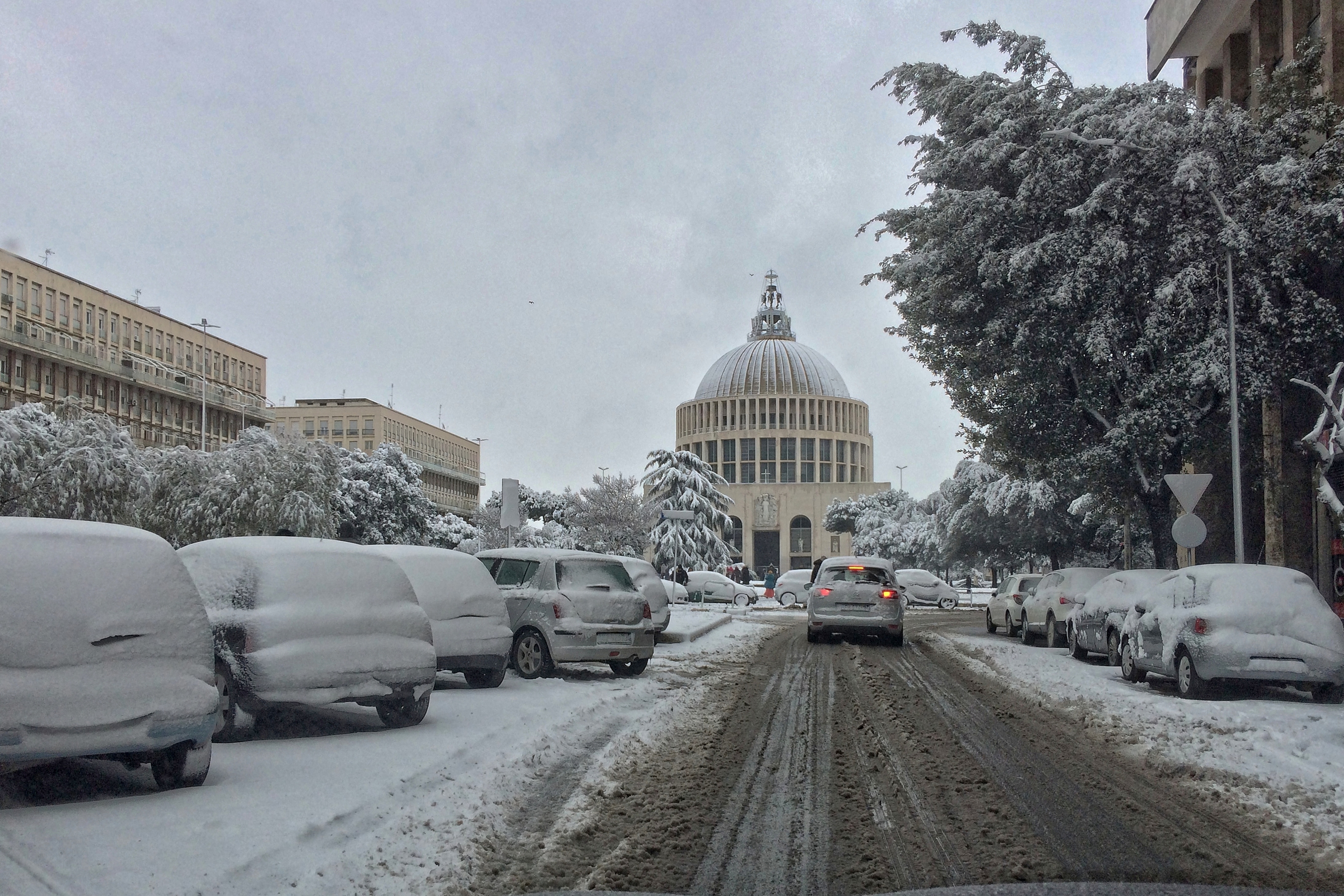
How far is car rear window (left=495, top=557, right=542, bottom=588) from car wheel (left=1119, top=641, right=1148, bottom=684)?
7635 mm

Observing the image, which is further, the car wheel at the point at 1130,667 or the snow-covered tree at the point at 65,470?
the snow-covered tree at the point at 65,470

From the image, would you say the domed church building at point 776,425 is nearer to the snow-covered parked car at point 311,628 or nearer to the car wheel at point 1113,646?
Result: the car wheel at point 1113,646

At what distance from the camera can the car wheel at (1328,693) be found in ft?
42.3

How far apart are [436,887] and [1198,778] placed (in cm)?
553

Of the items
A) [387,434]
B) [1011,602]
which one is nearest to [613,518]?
[1011,602]

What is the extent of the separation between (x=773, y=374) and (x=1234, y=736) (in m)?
125

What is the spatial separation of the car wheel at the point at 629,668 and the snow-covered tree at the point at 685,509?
47371 mm

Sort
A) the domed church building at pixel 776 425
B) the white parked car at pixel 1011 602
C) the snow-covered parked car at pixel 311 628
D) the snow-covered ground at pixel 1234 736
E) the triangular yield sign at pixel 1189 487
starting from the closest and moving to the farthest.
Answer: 1. the snow-covered ground at pixel 1234 736
2. the snow-covered parked car at pixel 311 628
3. the triangular yield sign at pixel 1189 487
4. the white parked car at pixel 1011 602
5. the domed church building at pixel 776 425

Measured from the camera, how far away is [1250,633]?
12898mm

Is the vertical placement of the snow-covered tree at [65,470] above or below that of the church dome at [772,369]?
below

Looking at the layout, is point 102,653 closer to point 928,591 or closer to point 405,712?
point 405,712

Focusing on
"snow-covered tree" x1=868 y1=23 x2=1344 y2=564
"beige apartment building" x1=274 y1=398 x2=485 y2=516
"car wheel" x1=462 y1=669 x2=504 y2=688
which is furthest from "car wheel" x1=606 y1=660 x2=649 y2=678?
"beige apartment building" x1=274 y1=398 x2=485 y2=516

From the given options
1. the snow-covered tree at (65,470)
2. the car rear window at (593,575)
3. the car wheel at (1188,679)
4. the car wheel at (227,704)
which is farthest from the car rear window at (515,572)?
the snow-covered tree at (65,470)

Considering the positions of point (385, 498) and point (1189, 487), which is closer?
point (1189, 487)
